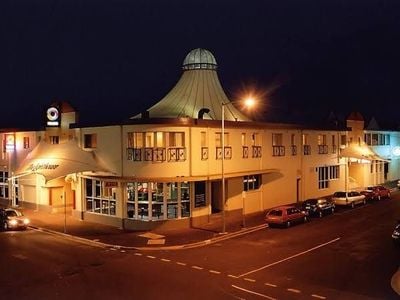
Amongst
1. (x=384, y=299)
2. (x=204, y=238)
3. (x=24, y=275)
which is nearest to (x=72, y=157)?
(x=204, y=238)

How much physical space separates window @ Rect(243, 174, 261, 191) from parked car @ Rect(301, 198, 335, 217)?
13.4 feet

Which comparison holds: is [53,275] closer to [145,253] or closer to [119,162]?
[145,253]

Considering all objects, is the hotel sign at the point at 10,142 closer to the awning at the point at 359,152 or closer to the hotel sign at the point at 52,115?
the hotel sign at the point at 52,115

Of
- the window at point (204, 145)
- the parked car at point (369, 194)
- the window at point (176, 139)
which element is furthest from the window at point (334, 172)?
the window at point (176, 139)

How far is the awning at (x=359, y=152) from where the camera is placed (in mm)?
51062

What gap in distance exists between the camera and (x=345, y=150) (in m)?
51.9

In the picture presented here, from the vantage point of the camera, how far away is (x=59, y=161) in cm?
3594

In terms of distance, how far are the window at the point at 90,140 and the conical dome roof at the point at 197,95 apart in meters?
6.39

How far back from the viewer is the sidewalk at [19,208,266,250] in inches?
1102

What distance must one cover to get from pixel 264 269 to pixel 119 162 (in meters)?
14.7

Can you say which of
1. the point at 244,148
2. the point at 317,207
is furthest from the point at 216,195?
the point at 317,207

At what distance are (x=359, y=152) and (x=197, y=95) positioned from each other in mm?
19949

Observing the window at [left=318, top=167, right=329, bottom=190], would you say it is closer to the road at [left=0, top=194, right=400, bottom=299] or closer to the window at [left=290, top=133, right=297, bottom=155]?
the window at [left=290, top=133, right=297, bottom=155]

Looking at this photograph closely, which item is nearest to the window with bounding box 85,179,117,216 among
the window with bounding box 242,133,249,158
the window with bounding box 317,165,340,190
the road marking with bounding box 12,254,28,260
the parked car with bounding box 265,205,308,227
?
the road marking with bounding box 12,254,28,260
